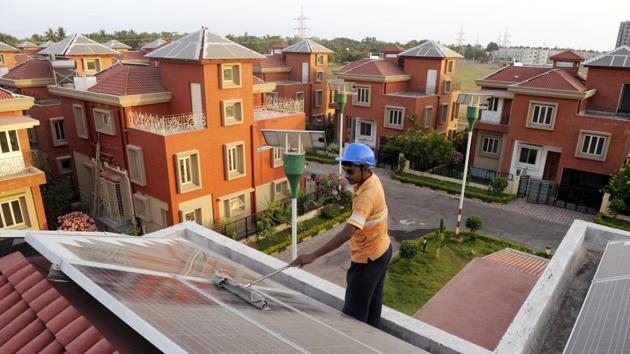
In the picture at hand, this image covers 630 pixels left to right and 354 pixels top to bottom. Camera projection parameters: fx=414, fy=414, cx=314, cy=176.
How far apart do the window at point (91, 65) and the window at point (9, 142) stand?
37.0ft

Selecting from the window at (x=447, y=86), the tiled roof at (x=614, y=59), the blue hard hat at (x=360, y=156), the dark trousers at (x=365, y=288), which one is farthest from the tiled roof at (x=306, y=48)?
the dark trousers at (x=365, y=288)

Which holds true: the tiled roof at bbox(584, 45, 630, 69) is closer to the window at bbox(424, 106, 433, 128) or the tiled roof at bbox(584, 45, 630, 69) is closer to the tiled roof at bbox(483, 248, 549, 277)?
the window at bbox(424, 106, 433, 128)

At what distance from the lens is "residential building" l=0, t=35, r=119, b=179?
21312 mm

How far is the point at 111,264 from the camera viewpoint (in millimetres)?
3406

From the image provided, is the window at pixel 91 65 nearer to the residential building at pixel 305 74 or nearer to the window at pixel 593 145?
the residential building at pixel 305 74

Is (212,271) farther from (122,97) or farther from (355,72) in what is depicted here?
(355,72)

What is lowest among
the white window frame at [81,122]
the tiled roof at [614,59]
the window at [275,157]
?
the window at [275,157]

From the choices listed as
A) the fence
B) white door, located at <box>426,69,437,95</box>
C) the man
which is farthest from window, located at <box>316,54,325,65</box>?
the man

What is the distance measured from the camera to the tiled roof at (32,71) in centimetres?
2252

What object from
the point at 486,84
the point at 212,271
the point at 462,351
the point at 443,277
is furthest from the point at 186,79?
the point at 486,84

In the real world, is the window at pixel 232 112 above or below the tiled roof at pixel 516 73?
below

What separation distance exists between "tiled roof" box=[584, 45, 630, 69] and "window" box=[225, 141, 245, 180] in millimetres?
19412

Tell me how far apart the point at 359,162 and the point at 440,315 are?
311 inches

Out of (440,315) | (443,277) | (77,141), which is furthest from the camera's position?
(77,141)
